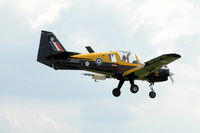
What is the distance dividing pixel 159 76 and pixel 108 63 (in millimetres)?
3954

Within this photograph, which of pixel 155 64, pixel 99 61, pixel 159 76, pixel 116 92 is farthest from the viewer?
pixel 159 76

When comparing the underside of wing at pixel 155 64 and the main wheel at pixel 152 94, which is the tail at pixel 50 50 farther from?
the main wheel at pixel 152 94

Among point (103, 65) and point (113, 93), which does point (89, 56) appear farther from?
point (113, 93)

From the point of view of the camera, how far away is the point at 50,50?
32594 mm

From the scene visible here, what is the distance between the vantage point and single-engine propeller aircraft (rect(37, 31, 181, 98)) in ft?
104

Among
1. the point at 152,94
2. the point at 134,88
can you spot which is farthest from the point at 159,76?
the point at 134,88

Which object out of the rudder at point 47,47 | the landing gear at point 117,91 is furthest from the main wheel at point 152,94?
the rudder at point 47,47

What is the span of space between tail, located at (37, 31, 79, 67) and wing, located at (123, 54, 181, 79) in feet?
15.5

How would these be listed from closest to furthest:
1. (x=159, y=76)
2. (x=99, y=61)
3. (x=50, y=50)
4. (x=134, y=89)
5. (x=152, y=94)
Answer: (x=99, y=61), (x=50, y=50), (x=134, y=89), (x=159, y=76), (x=152, y=94)

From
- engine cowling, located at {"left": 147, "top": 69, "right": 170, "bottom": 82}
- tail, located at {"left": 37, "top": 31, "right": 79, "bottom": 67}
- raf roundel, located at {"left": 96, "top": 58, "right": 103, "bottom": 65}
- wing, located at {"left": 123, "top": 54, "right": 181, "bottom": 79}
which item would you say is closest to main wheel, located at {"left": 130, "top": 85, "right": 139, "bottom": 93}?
wing, located at {"left": 123, "top": 54, "right": 181, "bottom": 79}

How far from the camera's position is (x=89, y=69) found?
3209 centimetres

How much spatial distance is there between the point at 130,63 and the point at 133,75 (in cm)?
85

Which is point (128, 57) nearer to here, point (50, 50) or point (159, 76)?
point (159, 76)

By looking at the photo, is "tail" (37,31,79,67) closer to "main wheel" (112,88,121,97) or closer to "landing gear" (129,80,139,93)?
"main wheel" (112,88,121,97)
